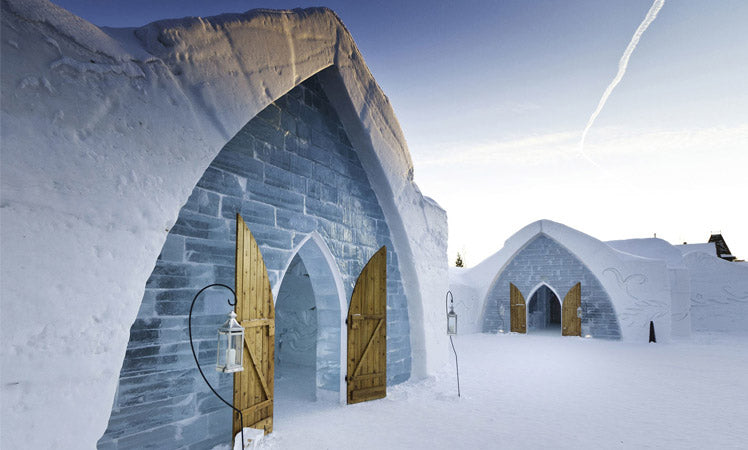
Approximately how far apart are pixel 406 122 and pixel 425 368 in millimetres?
4366

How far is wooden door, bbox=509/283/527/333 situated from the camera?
1556 centimetres

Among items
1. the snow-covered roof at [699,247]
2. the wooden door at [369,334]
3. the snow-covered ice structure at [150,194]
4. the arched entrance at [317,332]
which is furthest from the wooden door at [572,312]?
the snow-covered ice structure at [150,194]

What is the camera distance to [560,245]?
15.2m

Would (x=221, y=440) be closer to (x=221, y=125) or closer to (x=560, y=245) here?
(x=221, y=125)

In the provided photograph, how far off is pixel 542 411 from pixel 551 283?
409 inches

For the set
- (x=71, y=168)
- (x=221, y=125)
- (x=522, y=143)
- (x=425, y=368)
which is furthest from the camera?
(x=522, y=143)

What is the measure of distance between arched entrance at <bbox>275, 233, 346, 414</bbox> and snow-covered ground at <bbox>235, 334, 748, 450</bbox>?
0.95 feet

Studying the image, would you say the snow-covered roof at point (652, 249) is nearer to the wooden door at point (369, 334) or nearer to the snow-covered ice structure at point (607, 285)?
the snow-covered ice structure at point (607, 285)

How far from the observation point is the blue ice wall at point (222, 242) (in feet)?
12.2

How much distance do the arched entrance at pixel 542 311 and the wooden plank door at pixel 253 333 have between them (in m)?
14.8

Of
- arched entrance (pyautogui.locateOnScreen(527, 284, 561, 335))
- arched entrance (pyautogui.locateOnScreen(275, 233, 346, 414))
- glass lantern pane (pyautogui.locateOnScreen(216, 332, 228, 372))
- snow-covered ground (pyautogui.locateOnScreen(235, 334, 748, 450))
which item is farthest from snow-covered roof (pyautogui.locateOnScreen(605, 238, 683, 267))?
glass lantern pane (pyautogui.locateOnScreen(216, 332, 228, 372))

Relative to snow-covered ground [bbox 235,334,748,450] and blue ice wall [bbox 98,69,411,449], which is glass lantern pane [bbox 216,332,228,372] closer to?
blue ice wall [bbox 98,69,411,449]

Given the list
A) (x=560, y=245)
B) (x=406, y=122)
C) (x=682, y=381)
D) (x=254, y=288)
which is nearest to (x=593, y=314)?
(x=560, y=245)

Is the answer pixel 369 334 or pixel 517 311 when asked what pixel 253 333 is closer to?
pixel 369 334
